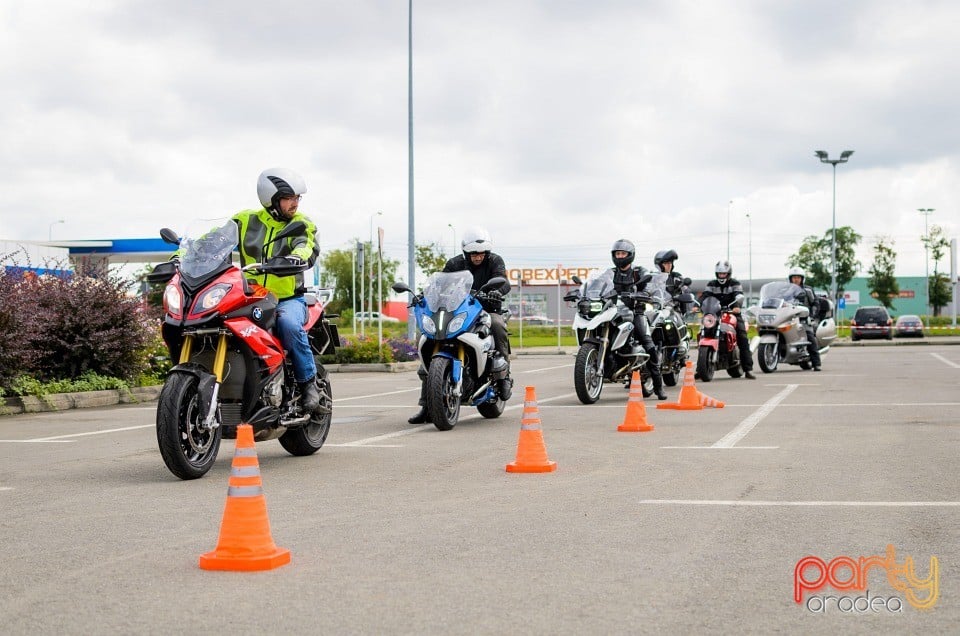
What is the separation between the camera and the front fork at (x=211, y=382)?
825 cm

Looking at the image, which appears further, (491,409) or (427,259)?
(427,259)

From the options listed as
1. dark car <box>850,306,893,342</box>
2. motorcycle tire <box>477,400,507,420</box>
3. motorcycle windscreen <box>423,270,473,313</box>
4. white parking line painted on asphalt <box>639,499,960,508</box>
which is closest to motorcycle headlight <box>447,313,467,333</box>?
motorcycle windscreen <box>423,270,473,313</box>

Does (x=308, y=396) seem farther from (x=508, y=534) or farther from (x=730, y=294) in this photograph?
(x=730, y=294)

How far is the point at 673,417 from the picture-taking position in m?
13.5

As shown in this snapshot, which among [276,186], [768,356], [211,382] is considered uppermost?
[276,186]

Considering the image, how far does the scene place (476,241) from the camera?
512 inches

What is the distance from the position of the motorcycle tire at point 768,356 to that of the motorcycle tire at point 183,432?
1658cm

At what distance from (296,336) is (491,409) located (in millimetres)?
4602

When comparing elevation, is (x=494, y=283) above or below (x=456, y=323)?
above

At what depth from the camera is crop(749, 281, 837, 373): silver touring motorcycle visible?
23.1m

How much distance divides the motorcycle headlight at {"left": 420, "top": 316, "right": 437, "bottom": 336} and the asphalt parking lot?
3.52 feet

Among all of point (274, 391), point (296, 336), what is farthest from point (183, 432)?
point (296, 336)

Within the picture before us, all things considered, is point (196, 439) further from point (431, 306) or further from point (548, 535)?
point (431, 306)

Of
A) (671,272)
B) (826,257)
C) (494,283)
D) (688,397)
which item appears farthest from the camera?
(826,257)
